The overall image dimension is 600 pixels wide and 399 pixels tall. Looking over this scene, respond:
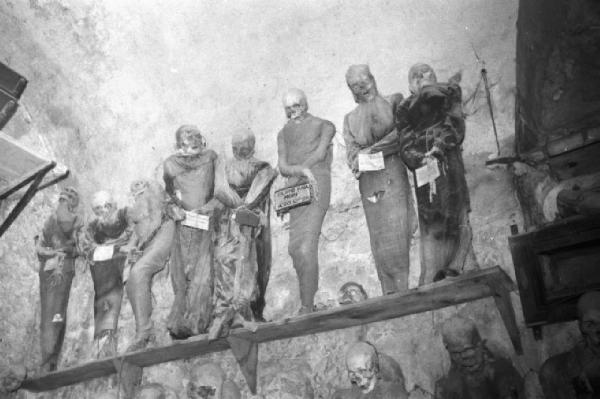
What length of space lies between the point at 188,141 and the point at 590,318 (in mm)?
4620

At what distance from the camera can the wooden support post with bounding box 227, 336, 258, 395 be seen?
6.02 meters

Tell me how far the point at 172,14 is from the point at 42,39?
1801 mm

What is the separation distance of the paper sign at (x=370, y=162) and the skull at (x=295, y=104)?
107 centimetres

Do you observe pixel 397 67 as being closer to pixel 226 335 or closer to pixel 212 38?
pixel 212 38

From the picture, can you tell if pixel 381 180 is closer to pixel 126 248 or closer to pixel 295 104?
pixel 295 104

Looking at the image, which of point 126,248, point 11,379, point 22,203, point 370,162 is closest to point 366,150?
point 370,162

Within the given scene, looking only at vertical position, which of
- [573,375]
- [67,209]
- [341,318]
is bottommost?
[573,375]

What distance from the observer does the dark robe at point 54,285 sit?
293 inches

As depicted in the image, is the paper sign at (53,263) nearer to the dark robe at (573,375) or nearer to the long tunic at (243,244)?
the long tunic at (243,244)

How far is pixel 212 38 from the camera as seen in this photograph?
771cm

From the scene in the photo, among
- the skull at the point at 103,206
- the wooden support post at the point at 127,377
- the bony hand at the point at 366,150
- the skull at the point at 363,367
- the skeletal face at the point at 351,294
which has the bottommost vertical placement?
the skull at the point at 363,367

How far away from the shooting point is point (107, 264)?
7398 mm

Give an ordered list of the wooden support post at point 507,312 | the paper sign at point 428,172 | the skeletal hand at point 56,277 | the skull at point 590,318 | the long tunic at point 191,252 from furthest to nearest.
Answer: the skeletal hand at point 56,277, the long tunic at point 191,252, the paper sign at point 428,172, the wooden support post at point 507,312, the skull at point 590,318

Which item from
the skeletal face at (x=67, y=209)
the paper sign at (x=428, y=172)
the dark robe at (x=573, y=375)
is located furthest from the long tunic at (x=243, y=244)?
the dark robe at (x=573, y=375)
